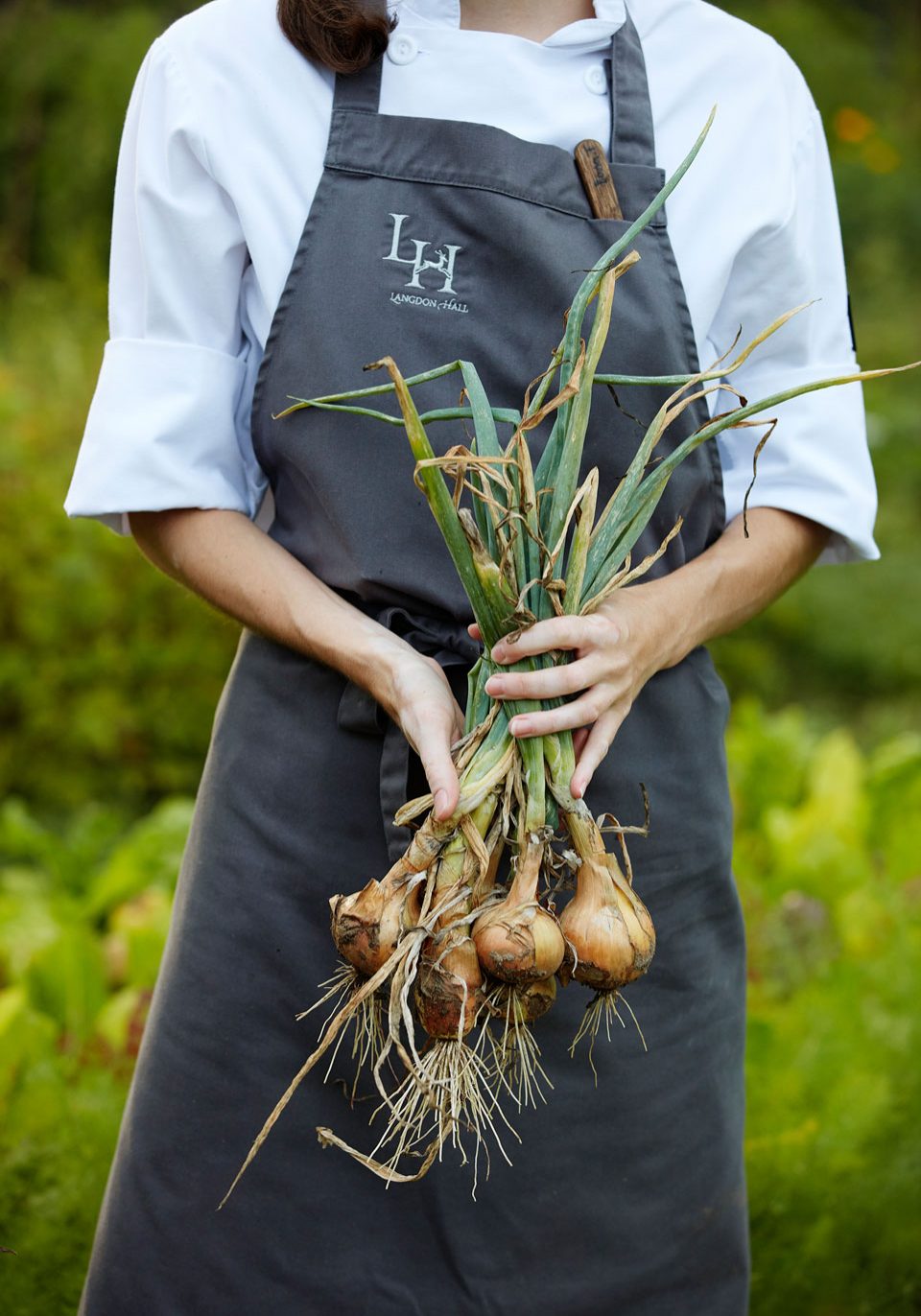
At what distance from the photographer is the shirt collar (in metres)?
1.53

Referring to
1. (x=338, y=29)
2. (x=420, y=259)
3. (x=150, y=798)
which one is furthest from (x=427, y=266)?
(x=150, y=798)

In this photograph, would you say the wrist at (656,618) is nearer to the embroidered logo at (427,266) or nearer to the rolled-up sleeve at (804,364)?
the rolled-up sleeve at (804,364)

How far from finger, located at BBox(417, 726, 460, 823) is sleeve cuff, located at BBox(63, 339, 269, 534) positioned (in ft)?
1.31

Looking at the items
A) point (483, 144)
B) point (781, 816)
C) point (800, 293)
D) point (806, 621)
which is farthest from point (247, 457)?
point (806, 621)

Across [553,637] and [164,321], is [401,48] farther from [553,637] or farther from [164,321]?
[553,637]

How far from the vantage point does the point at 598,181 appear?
1.50m

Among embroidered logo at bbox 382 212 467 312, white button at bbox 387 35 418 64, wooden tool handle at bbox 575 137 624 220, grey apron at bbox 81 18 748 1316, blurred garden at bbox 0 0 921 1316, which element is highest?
white button at bbox 387 35 418 64

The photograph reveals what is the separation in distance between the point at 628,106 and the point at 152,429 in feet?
2.00

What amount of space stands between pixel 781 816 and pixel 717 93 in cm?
212

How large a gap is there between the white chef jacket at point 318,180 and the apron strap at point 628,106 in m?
0.02

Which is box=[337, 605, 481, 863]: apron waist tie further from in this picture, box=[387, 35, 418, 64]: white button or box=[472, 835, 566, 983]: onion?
box=[387, 35, 418, 64]: white button

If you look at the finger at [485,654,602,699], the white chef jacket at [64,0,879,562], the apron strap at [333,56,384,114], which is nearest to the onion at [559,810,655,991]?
the finger at [485,654,602,699]

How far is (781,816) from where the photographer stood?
339 cm

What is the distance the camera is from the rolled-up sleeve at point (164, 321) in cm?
145
